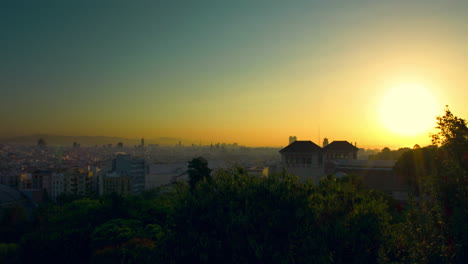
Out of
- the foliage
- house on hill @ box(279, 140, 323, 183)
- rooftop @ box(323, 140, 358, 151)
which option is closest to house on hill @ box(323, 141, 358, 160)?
rooftop @ box(323, 140, 358, 151)

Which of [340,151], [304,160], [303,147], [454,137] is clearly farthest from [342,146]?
[454,137]

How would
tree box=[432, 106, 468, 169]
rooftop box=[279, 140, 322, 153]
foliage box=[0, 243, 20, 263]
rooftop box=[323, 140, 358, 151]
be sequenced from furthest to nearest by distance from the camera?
rooftop box=[323, 140, 358, 151], rooftop box=[279, 140, 322, 153], foliage box=[0, 243, 20, 263], tree box=[432, 106, 468, 169]

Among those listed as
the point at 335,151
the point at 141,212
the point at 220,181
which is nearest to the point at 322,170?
the point at 335,151

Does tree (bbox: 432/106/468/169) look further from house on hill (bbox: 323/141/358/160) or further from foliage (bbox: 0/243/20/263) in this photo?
house on hill (bbox: 323/141/358/160)

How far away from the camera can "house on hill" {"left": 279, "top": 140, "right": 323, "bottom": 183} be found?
45.4 metres

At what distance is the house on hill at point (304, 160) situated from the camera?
45.4 metres

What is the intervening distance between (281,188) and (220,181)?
266 centimetres

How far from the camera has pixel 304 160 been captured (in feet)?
150

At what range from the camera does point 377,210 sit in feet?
50.6

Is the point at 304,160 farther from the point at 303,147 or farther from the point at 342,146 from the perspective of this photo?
the point at 342,146

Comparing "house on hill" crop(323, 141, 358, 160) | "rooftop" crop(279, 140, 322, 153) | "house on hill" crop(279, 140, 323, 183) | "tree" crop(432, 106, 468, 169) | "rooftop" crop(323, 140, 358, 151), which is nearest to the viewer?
"tree" crop(432, 106, 468, 169)

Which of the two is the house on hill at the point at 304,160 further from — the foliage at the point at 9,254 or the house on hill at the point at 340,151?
the foliage at the point at 9,254

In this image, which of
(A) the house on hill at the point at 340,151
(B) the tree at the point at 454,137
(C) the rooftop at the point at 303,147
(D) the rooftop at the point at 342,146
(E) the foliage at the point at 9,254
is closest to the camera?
(B) the tree at the point at 454,137

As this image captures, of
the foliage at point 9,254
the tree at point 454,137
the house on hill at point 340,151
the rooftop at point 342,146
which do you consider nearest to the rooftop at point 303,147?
the house on hill at point 340,151
